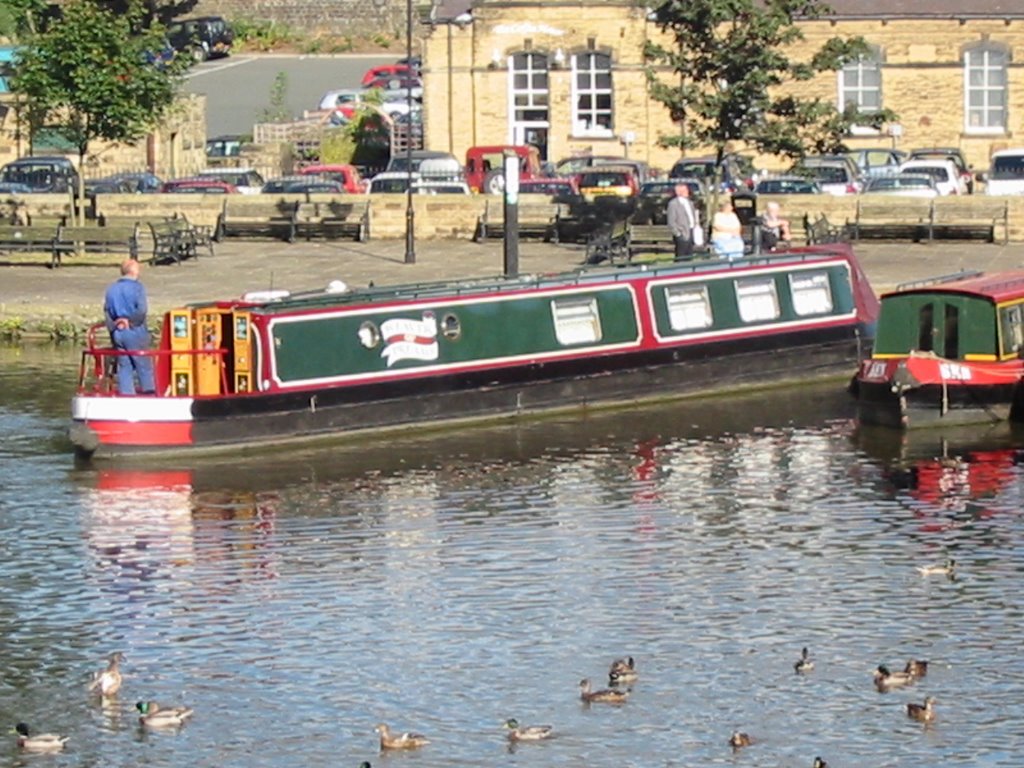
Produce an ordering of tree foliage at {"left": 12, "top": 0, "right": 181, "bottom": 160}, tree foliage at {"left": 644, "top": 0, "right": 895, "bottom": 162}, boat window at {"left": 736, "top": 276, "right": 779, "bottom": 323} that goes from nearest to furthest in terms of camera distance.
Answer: boat window at {"left": 736, "top": 276, "right": 779, "bottom": 323}
tree foliage at {"left": 644, "top": 0, "right": 895, "bottom": 162}
tree foliage at {"left": 12, "top": 0, "right": 181, "bottom": 160}

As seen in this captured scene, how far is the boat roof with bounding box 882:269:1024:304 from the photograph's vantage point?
1240 inches

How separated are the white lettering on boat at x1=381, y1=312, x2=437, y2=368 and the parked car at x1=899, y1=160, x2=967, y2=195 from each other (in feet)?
85.4

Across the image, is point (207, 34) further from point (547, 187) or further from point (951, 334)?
point (951, 334)

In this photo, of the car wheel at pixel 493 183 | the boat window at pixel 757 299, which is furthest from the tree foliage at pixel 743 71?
the car wheel at pixel 493 183

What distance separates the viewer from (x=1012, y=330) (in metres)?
31.6

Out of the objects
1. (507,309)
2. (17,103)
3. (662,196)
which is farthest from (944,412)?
(17,103)

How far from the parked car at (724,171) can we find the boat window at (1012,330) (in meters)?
15.2

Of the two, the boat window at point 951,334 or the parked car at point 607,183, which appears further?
the parked car at point 607,183

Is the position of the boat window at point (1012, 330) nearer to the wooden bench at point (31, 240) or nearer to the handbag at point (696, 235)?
the handbag at point (696, 235)

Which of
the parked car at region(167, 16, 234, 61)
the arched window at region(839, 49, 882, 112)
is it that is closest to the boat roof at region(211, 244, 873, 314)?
the arched window at region(839, 49, 882, 112)

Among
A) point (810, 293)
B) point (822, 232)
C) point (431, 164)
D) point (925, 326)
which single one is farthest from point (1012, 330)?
point (431, 164)

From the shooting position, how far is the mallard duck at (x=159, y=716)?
19.5 m

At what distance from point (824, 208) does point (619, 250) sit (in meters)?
5.36

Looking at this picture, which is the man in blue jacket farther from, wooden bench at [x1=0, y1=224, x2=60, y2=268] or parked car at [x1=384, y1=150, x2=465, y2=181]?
parked car at [x1=384, y1=150, x2=465, y2=181]
